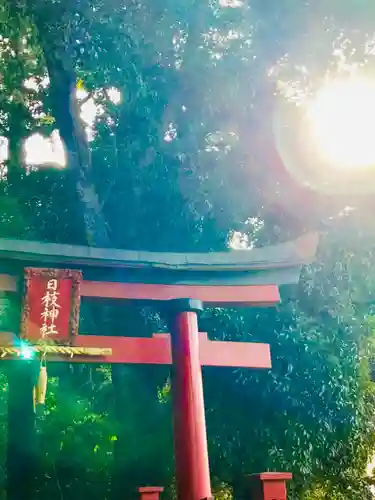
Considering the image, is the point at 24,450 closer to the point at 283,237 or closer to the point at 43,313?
the point at 43,313

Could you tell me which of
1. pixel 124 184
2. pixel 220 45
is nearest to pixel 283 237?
pixel 124 184

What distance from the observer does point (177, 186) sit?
31.7ft

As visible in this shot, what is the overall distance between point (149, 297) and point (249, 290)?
1.24 meters

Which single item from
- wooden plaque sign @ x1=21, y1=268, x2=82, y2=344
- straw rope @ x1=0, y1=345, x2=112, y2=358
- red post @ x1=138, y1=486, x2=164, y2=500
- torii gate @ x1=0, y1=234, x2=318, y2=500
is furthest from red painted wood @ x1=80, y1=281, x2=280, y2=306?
red post @ x1=138, y1=486, x2=164, y2=500

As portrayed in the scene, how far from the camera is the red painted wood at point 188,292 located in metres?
5.88

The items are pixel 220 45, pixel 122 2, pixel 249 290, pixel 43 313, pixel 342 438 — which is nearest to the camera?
pixel 43 313

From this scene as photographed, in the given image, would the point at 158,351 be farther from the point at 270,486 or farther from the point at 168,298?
the point at 270,486

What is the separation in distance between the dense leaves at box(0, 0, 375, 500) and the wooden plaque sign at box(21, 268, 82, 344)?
139 inches

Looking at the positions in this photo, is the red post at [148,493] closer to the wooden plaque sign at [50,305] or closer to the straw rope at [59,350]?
the straw rope at [59,350]

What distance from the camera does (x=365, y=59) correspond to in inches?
396

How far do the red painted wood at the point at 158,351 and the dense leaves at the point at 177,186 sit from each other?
2.03m

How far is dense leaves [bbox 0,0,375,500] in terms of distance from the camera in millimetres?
8562

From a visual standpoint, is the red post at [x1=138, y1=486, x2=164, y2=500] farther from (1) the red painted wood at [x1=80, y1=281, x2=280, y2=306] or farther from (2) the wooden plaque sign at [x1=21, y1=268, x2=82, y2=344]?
(1) the red painted wood at [x1=80, y1=281, x2=280, y2=306]

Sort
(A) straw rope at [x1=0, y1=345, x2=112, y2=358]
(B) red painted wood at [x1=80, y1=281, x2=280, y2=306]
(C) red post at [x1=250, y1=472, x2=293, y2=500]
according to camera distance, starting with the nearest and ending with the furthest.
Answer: (C) red post at [x1=250, y1=472, x2=293, y2=500], (A) straw rope at [x1=0, y1=345, x2=112, y2=358], (B) red painted wood at [x1=80, y1=281, x2=280, y2=306]
